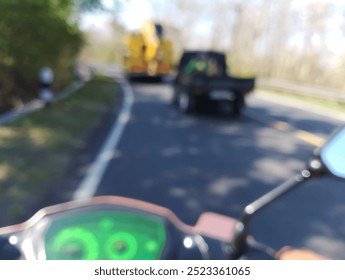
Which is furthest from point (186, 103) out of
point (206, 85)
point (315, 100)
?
point (315, 100)

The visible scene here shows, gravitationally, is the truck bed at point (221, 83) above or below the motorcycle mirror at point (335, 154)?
below

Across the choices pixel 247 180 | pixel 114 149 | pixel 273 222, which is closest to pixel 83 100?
pixel 114 149

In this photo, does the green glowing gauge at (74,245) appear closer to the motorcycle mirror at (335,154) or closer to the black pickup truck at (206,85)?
the motorcycle mirror at (335,154)

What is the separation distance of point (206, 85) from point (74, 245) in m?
9.92

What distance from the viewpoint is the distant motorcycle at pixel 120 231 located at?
147 centimetres

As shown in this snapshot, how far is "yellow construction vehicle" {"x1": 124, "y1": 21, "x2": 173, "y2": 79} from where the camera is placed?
2361 centimetres

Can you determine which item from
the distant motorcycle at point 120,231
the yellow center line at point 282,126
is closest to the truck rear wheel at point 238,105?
the yellow center line at point 282,126

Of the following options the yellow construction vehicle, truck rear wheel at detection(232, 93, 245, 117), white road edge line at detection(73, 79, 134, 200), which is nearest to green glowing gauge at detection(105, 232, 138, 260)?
white road edge line at detection(73, 79, 134, 200)

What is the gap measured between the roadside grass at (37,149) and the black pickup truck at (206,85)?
292cm

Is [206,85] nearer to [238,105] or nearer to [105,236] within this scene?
[238,105]

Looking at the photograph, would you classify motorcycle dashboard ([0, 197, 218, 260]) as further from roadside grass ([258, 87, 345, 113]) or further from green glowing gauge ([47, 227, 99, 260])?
roadside grass ([258, 87, 345, 113])
